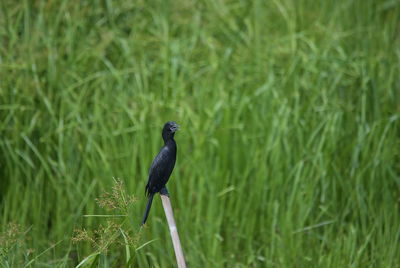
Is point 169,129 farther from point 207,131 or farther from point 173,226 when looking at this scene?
point 207,131

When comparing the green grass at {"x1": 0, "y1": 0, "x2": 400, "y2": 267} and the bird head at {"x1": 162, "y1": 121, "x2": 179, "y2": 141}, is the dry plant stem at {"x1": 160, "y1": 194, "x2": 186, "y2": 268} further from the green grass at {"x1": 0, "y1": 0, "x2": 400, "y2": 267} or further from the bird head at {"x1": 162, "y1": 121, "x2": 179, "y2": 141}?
the green grass at {"x1": 0, "y1": 0, "x2": 400, "y2": 267}

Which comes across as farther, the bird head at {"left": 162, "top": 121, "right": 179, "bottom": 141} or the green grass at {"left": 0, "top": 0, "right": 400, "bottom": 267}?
the green grass at {"left": 0, "top": 0, "right": 400, "bottom": 267}

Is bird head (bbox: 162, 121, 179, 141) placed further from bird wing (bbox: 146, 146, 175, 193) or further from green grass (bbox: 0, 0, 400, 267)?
green grass (bbox: 0, 0, 400, 267)

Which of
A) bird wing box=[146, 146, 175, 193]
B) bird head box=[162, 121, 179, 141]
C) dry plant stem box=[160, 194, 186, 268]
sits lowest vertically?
dry plant stem box=[160, 194, 186, 268]

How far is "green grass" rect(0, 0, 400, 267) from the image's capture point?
3268mm

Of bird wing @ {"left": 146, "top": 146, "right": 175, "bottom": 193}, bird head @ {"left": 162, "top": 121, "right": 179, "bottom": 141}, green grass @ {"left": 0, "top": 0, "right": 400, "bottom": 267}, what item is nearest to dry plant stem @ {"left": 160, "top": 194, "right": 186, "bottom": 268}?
bird wing @ {"left": 146, "top": 146, "right": 175, "bottom": 193}

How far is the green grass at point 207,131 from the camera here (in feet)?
10.7

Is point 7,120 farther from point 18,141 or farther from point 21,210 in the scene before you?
point 21,210

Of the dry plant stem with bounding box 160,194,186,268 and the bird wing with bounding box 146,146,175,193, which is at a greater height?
the bird wing with bounding box 146,146,175,193

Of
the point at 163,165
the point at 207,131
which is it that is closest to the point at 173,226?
the point at 163,165

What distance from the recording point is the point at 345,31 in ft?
15.9

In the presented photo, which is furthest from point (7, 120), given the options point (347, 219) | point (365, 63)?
point (365, 63)

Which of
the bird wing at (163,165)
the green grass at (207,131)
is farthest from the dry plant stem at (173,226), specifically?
the green grass at (207,131)

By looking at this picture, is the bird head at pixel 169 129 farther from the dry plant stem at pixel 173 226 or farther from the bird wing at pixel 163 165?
the dry plant stem at pixel 173 226
